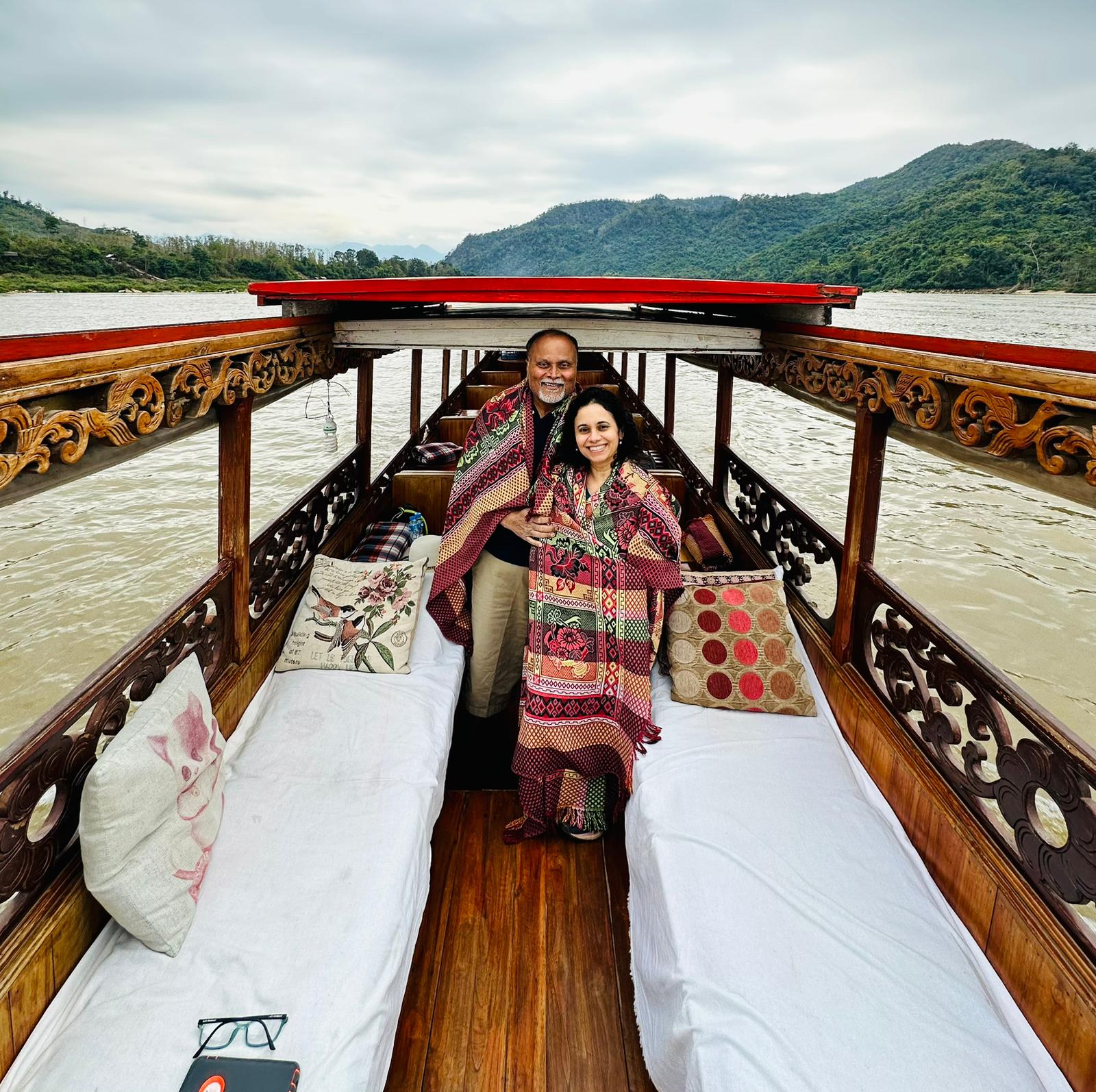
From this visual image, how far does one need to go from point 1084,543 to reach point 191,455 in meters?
17.1

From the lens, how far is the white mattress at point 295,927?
4.83 ft

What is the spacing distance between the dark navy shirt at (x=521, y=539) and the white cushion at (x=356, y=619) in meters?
0.44

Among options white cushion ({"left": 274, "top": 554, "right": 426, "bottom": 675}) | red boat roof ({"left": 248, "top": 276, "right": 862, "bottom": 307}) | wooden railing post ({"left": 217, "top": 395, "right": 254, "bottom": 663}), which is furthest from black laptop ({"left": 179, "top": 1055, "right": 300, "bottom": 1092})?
red boat roof ({"left": 248, "top": 276, "right": 862, "bottom": 307})

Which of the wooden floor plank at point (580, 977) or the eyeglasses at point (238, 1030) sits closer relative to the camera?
the eyeglasses at point (238, 1030)

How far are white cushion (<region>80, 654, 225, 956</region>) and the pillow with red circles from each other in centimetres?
167

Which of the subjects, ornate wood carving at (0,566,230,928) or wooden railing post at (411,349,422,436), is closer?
ornate wood carving at (0,566,230,928)

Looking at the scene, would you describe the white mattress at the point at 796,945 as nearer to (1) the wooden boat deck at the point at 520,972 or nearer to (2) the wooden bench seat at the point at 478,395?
(1) the wooden boat deck at the point at 520,972

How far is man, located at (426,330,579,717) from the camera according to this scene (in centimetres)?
287

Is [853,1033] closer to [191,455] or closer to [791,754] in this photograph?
[791,754]

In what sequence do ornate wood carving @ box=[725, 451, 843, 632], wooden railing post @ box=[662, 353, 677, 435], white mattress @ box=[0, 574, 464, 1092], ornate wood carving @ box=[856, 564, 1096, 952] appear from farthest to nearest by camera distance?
wooden railing post @ box=[662, 353, 677, 435]
ornate wood carving @ box=[725, 451, 843, 632]
ornate wood carving @ box=[856, 564, 1096, 952]
white mattress @ box=[0, 574, 464, 1092]

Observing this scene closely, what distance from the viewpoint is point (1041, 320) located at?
1775 centimetres

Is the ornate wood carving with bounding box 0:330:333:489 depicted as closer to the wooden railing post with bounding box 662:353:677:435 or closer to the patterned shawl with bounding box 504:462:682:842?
the patterned shawl with bounding box 504:462:682:842

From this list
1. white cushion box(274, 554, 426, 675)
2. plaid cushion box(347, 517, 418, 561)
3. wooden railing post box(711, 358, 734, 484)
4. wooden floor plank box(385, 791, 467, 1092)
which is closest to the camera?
wooden floor plank box(385, 791, 467, 1092)

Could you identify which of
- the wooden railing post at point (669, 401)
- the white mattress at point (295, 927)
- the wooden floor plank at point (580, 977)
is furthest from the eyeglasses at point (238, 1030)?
the wooden railing post at point (669, 401)
